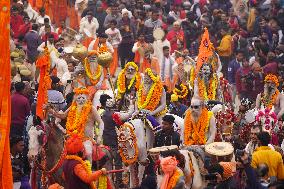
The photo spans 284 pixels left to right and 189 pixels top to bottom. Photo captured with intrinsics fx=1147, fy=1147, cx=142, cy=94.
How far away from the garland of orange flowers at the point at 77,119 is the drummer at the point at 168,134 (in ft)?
3.98

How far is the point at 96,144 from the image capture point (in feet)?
58.6

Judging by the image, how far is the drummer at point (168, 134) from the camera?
1784cm

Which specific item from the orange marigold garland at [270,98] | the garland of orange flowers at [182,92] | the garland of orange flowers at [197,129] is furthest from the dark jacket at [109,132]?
the orange marigold garland at [270,98]

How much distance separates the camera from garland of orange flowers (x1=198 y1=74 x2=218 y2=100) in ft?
68.3

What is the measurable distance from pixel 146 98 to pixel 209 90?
186 cm

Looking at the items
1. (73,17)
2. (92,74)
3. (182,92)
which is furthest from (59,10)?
(182,92)

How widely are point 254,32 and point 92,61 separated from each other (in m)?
9.55

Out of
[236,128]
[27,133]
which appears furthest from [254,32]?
[27,133]

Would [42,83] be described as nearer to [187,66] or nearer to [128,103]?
[128,103]

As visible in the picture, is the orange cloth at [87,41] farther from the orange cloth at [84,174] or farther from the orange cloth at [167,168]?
the orange cloth at [84,174]

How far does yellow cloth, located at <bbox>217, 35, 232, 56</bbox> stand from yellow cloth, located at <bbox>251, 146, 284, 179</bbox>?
1305cm

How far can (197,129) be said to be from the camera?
59.3 ft

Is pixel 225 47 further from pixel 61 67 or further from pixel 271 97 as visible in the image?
pixel 271 97

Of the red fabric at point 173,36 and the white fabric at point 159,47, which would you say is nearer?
the white fabric at point 159,47
